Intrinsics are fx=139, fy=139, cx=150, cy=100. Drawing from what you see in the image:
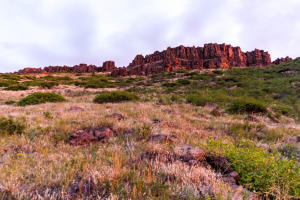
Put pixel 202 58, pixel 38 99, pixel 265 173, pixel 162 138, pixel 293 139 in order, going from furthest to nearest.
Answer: pixel 202 58, pixel 38 99, pixel 293 139, pixel 162 138, pixel 265 173

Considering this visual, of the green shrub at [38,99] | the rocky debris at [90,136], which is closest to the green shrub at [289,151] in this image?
the rocky debris at [90,136]

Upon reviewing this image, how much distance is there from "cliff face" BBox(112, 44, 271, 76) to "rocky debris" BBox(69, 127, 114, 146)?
79279 mm

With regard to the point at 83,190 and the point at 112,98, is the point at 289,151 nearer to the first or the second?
the point at 83,190

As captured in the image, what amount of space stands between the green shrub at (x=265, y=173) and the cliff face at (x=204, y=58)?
265 ft

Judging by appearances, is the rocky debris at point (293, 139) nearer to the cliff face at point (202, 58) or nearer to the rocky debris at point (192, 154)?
the rocky debris at point (192, 154)

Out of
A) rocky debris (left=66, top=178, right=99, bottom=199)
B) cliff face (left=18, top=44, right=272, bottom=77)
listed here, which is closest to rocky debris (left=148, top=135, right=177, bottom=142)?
rocky debris (left=66, top=178, right=99, bottom=199)

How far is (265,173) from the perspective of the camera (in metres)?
1.88

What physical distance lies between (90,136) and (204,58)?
98.6 meters

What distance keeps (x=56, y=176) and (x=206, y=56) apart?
100 m

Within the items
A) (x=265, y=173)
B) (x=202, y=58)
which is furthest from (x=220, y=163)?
(x=202, y=58)

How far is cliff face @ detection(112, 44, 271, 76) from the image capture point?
8369 centimetres

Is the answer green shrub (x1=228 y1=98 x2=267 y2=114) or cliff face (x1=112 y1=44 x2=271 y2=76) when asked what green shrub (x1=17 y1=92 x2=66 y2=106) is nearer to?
green shrub (x1=228 y1=98 x2=267 y2=114)

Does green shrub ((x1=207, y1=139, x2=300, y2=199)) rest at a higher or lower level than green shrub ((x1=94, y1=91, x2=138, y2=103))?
lower

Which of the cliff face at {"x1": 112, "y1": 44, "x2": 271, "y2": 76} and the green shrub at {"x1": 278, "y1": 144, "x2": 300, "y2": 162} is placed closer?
the green shrub at {"x1": 278, "y1": 144, "x2": 300, "y2": 162}
